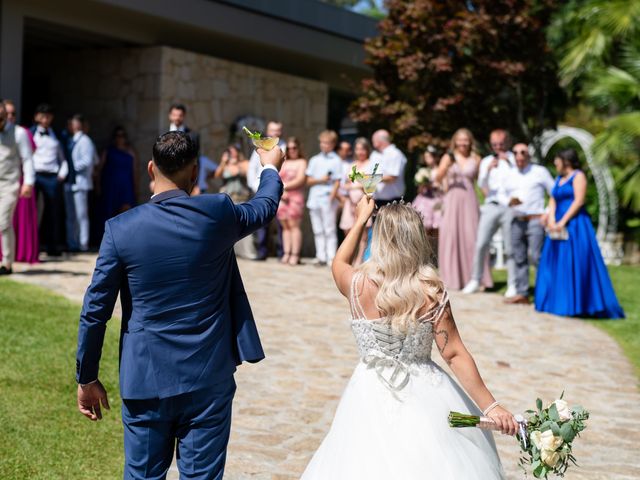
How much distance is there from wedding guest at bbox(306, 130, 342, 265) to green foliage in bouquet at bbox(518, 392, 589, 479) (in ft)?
37.9

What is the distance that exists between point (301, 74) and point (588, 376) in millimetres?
13097

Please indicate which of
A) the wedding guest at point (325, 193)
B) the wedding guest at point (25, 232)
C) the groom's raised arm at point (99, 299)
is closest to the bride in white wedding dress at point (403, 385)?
the groom's raised arm at point (99, 299)

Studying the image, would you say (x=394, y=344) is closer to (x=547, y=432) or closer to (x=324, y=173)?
(x=547, y=432)

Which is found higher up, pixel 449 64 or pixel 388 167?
pixel 449 64

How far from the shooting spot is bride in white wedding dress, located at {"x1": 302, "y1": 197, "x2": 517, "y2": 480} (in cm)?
393

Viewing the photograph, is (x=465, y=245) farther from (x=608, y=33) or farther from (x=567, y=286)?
(x=608, y=33)

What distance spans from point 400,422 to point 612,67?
15.3 m

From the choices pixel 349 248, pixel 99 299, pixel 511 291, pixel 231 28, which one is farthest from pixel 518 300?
pixel 99 299

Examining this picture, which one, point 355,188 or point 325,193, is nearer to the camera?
point 355,188

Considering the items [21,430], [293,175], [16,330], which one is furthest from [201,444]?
[293,175]

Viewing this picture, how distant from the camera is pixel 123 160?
15.8 m

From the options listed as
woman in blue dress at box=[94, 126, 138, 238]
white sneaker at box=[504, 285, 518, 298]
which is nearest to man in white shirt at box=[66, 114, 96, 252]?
woman in blue dress at box=[94, 126, 138, 238]

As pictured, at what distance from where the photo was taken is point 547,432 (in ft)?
12.5

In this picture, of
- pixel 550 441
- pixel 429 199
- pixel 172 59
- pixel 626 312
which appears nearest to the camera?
pixel 550 441
